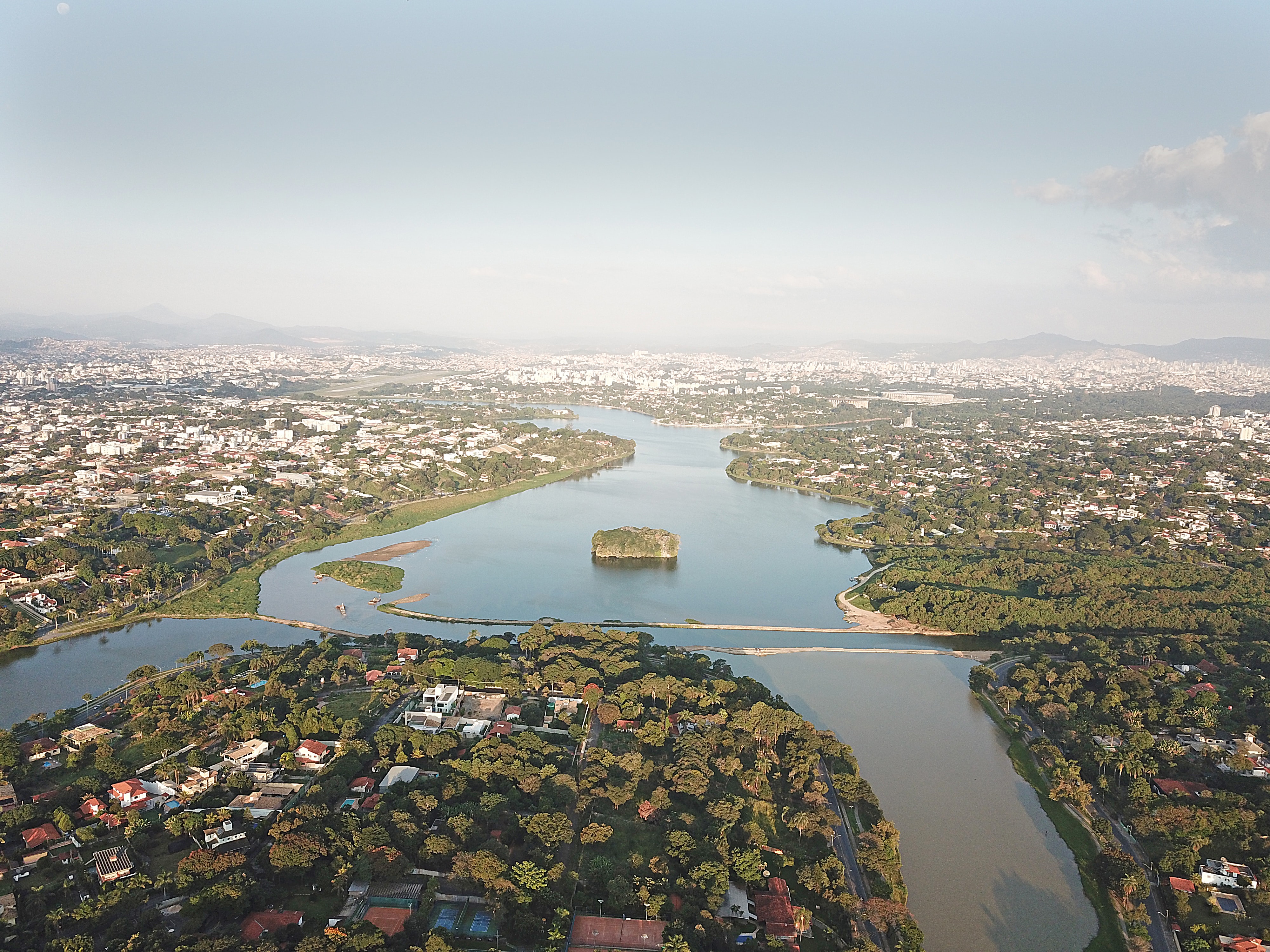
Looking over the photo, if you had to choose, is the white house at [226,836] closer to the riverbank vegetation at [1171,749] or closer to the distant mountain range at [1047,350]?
the riverbank vegetation at [1171,749]

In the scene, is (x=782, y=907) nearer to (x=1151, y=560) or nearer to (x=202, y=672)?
(x=202, y=672)

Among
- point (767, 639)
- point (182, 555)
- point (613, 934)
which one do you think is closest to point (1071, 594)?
point (767, 639)

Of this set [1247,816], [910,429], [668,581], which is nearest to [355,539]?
[668,581]

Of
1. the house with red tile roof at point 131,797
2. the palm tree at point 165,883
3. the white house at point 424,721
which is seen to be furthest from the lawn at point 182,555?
the palm tree at point 165,883

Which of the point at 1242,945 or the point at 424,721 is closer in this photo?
the point at 1242,945

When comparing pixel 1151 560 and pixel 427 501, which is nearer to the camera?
pixel 1151 560

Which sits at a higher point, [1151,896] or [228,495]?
[228,495]

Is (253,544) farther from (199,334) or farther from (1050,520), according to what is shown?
(199,334)
